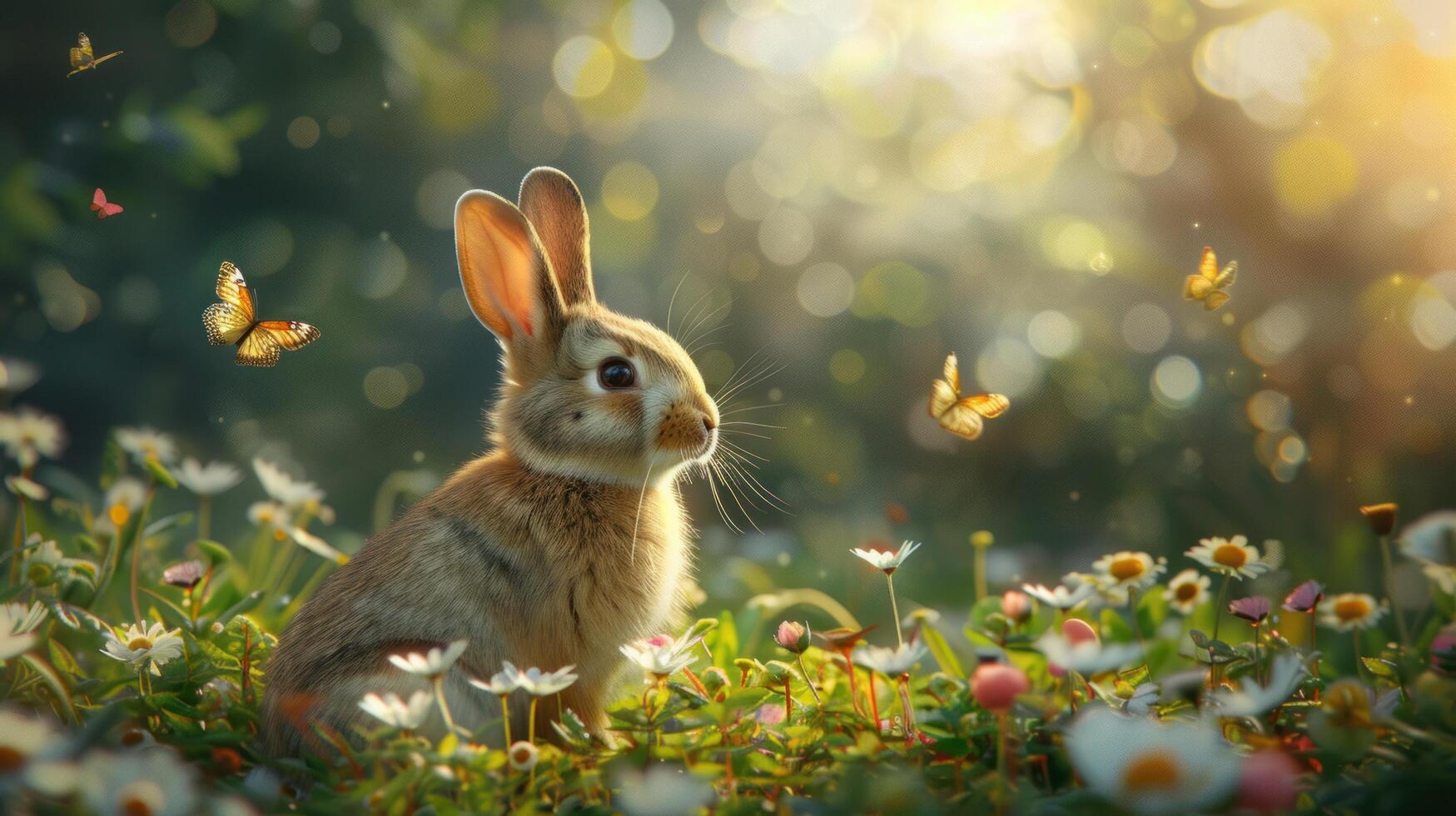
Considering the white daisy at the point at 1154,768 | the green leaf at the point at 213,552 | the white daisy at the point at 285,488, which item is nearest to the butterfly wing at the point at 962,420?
the white daisy at the point at 1154,768

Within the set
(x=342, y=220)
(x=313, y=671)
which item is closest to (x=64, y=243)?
(x=342, y=220)

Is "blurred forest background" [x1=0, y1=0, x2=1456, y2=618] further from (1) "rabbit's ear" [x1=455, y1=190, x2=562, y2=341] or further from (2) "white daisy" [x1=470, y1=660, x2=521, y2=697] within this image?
(2) "white daisy" [x1=470, y1=660, x2=521, y2=697]

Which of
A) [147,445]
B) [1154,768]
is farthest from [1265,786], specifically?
[147,445]

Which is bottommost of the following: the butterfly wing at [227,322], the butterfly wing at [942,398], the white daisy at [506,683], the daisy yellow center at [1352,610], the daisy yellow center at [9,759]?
the daisy yellow center at [9,759]

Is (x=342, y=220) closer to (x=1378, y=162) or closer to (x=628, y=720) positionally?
(x=628, y=720)

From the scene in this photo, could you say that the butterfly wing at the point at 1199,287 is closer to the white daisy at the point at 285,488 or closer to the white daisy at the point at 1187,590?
the white daisy at the point at 1187,590

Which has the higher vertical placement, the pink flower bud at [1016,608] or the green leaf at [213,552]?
the pink flower bud at [1016,608]
